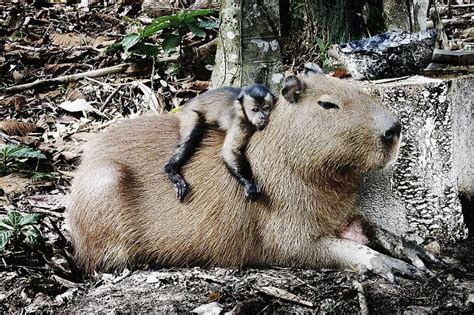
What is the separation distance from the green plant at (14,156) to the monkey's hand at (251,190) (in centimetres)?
234

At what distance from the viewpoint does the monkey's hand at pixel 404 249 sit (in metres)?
4.48

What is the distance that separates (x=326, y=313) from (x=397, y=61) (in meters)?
1.78

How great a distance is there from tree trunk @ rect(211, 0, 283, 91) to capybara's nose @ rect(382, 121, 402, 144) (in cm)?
200

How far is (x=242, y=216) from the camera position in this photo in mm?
4430

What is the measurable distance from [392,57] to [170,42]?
11.3 ft

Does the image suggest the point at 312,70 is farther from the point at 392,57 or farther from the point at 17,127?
the point at 17,127

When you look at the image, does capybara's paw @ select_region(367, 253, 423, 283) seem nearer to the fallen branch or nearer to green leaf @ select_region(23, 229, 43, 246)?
green leaf @ select_region(23, 229, 43, 246)

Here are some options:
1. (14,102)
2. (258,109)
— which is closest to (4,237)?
(258,109)

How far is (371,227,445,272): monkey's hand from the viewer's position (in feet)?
14.7

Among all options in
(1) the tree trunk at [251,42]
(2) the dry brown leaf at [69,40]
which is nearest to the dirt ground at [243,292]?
(1) the tree trunk at [251,42]

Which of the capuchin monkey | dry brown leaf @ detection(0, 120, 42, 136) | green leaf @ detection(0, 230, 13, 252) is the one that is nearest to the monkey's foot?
the capuchin monkey

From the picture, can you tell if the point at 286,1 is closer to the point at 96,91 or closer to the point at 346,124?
the point at 96,91

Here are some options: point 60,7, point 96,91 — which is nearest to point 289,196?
point 96,91

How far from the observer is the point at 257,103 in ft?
14.0
